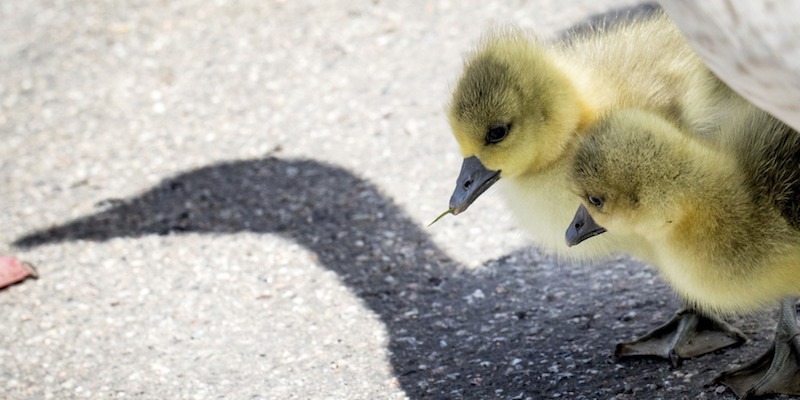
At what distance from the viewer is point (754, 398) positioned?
2.21m

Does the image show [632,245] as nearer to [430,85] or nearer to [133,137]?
[430,85]

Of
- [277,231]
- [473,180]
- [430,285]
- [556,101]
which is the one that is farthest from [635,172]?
[277,231]

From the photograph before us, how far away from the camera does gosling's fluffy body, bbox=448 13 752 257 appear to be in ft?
7.64

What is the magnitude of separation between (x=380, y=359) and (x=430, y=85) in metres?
1.96

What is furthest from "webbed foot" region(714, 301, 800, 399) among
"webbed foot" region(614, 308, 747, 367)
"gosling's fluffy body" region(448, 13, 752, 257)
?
"gosling's fluffy body" region(448, 13, 752, 257)

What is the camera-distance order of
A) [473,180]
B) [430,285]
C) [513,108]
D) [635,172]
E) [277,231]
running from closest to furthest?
[635,172] → [513,108] → [473,180] → [430,285] → [277,231]

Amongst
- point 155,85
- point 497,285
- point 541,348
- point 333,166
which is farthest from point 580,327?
point 155,85

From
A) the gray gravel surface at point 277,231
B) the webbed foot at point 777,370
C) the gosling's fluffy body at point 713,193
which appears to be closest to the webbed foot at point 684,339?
the gray gravel surface at point 277,231

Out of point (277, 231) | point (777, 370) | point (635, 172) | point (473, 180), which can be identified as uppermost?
point (635, 172)

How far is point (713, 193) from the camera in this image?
1.99 meters

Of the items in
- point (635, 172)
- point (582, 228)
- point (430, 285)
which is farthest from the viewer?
point (430, 285)

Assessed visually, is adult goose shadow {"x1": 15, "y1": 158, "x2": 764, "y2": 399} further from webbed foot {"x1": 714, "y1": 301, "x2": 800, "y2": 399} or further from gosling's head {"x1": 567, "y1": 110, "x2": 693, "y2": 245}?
gosling's head {"x1": 567, "y1": 110, "x2": 693, "y2": 245}

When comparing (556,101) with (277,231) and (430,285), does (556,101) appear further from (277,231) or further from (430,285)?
(277,231)

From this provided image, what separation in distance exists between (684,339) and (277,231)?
5.40ft
